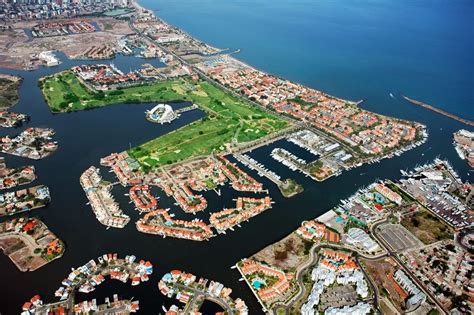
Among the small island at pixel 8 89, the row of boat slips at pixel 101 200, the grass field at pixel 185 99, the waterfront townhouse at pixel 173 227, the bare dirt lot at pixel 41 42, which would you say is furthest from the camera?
the bare dirt lot at pixel 41 42

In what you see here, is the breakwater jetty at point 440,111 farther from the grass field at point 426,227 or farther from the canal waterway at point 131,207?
the grass field at point 426,227

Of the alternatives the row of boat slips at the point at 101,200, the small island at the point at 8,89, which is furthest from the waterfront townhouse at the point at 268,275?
the small island at the point at 8,89

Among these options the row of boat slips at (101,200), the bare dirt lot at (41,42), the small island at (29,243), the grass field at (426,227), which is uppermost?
the grass field at (426,227)

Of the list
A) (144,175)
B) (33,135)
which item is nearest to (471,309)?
(144,175)

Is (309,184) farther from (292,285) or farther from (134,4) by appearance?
(134,4)

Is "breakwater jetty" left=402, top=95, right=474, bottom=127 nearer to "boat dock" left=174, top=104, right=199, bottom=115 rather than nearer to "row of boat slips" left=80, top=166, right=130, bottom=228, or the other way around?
"boat dock" left=174, top=104, right=199, bottom=115

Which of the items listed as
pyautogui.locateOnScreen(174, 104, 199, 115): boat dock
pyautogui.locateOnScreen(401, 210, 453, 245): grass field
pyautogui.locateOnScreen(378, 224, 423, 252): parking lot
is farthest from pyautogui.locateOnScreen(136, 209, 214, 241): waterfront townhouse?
pyautogui.locateOnScreen(174, 104, 199, 115): boat dock
